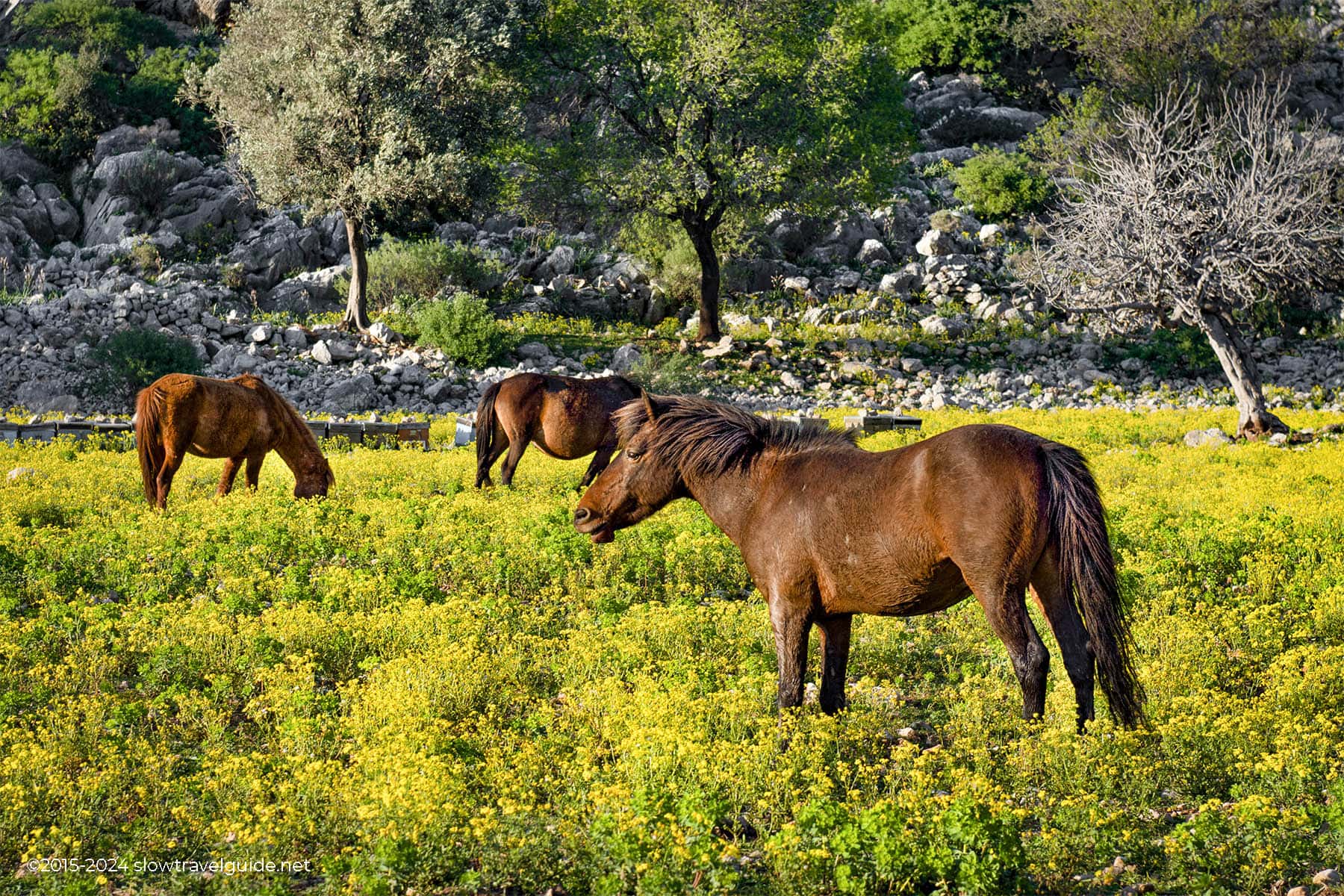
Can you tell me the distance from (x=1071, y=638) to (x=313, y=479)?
398 inches

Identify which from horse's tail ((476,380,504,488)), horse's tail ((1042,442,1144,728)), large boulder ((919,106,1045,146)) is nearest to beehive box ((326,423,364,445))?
horse's tail ((476,380,504,488))

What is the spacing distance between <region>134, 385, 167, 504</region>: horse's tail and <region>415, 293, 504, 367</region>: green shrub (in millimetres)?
16795

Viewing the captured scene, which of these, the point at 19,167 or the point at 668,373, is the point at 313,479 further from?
the point at 19,167

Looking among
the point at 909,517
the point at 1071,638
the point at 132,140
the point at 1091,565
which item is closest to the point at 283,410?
the point at 909,517

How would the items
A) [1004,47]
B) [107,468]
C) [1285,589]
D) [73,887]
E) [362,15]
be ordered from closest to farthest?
[73,887], [1285,589], [107,468], [362,15], [1004,47]

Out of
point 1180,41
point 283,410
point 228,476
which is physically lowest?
point 228,476

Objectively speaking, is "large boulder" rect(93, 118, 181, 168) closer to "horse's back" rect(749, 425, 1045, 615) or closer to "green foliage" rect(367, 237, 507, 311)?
"green foliage" rect(367, 237, 507, 311)

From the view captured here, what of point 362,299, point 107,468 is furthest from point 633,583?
point 362,299

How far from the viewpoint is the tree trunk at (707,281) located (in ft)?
110

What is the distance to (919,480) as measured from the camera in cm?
662

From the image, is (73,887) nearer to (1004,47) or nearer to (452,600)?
(452,600)

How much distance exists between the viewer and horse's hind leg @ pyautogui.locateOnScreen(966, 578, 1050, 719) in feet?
20.8

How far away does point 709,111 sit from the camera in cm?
3212

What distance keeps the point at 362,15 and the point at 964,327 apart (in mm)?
20004
